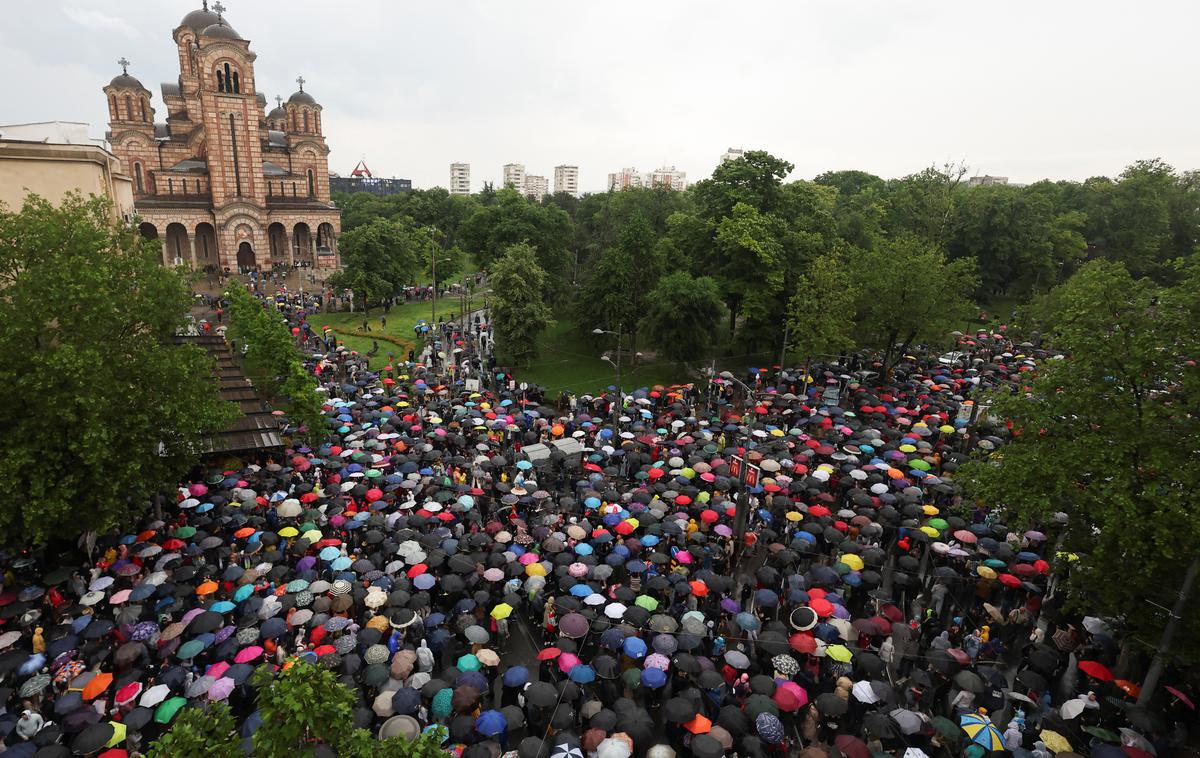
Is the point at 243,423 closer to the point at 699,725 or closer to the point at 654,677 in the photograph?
the point at 654,677

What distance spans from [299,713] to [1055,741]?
13.2 m

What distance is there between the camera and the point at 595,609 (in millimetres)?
15492

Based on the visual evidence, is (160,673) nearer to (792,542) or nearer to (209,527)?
(209,527)

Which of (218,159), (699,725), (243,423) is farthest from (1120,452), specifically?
(218,159)

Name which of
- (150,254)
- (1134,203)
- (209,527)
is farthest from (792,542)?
(1134,203)

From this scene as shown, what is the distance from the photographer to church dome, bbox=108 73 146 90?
6119 centimetres

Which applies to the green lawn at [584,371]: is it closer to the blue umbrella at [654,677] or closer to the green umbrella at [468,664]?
the green umbrella at [468,664]

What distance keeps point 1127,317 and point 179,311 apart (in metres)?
A: 25.9

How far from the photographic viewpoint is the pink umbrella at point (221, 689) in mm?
12250

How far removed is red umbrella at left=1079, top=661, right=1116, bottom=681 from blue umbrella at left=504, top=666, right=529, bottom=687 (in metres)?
12.3

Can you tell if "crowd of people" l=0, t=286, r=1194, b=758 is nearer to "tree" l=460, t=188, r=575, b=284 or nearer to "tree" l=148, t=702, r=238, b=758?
"tree" l=148, t=702, r=238, b=758

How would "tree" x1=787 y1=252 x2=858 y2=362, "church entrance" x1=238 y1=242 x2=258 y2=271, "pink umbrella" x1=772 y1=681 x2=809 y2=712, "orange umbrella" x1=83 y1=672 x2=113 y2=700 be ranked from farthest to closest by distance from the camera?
"church entrance" x1=238 y1=242 x2=258 y2=271 < "tree" x1=787 y1=252 x2=858 y2=362 < "pink umbrella" x1=772 y1=681 x2=809 y2=712 < "orange umbrella" x1=83 y1=672 x2=113 y2=700

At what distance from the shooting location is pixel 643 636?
14.7m

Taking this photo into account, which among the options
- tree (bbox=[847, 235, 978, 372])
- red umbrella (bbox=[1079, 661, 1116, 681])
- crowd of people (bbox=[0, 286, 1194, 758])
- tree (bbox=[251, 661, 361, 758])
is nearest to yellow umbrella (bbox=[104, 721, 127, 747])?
crowd of people (bbox=[0, 286, 1194, 758])
